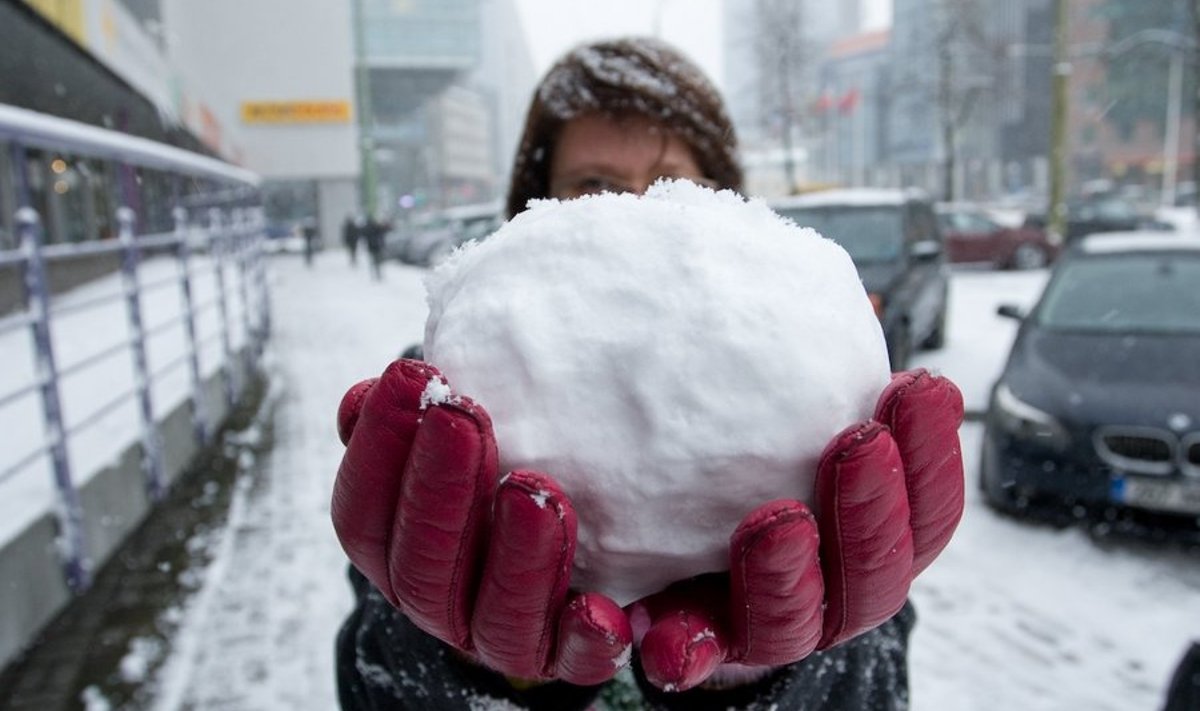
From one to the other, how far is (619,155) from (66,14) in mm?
8116

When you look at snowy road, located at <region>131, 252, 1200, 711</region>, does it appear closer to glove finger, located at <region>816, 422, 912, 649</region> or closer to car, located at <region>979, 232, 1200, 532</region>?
car, located at <region>979, 232, 1200, 532</region>

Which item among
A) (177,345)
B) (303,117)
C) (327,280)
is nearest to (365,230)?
(327,280)

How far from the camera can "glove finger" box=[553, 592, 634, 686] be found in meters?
0.75

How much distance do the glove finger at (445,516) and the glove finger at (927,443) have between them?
1.23ft

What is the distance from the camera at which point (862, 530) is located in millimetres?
762

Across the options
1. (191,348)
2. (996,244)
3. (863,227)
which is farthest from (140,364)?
(996,244)

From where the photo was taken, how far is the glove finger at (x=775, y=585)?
72 centimetres

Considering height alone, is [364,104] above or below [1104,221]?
above

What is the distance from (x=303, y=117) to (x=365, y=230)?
9.18 m

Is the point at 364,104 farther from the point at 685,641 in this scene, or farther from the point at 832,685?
the point at 685,641

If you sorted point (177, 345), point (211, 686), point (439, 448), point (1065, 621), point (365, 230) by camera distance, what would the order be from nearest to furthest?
point (439, 448) < point (211, 686) < point (1065, 621) < point (177, 345) < point (365, 230)

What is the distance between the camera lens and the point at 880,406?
796mm

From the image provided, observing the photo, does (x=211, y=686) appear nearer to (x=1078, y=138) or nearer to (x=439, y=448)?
(x=439, y=448)

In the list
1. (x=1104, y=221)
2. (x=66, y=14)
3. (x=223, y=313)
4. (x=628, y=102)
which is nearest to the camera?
(x=628, y=102)
